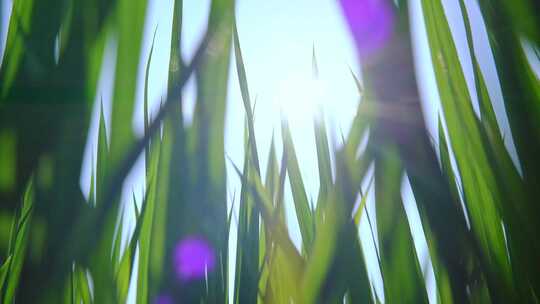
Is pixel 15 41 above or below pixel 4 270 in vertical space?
above

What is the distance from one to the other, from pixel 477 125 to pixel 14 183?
0.27 meters

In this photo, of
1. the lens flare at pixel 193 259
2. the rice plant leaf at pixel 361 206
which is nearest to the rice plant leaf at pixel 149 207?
the lens flare at pixel 193 259

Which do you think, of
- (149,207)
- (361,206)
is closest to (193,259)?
(149,207)

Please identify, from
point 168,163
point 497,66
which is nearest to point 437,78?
point 497,66

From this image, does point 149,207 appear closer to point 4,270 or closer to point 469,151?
point 4,270

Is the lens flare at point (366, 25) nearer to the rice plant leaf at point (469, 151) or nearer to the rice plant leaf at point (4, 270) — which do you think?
the rice plant leaf at point (469, 151)

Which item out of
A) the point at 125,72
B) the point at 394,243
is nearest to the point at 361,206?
the point at 394,243

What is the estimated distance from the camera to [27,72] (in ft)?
1.02

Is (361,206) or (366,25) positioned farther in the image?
(361,206)

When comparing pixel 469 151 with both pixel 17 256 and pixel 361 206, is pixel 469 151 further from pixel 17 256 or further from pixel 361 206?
pixel 17 256

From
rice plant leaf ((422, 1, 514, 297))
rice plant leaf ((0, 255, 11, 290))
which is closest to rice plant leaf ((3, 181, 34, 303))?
rice plant leaf ((0, 255, 11, 290))

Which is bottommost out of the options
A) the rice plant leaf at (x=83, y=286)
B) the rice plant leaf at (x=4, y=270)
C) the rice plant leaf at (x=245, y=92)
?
the rice plant leaf at (x=83, y=286)

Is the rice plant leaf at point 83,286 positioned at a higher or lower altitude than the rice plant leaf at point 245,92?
lower

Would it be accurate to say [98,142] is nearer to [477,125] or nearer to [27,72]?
[27,72]
